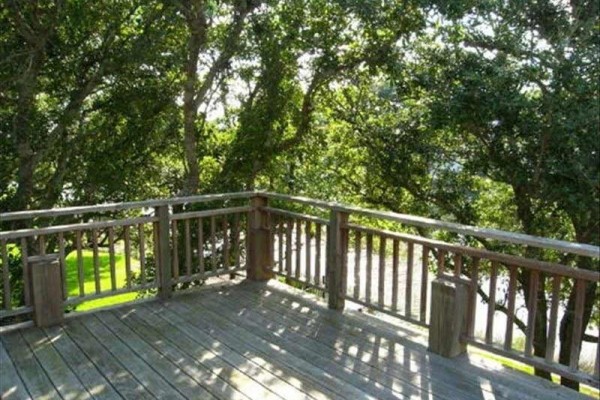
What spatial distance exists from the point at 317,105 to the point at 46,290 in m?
3.89

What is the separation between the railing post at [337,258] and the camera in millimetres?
4445

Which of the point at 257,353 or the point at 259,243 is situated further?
the point at 259,243

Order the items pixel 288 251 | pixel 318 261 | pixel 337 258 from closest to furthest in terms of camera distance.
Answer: pixel 337 258 < pixel 318 261 < pixel 288 251

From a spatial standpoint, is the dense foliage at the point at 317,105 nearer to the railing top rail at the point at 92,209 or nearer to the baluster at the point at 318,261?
the baluster at the point at 318,261

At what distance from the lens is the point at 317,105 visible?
21.6ft

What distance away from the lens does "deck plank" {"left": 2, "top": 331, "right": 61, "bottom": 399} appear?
9.99 feet

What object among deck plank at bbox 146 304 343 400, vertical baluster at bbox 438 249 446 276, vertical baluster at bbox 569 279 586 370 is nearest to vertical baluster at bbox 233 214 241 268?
deck plank at bbox 146 304 343 400

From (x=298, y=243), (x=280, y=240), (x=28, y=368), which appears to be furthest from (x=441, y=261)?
(x=28, y=368)

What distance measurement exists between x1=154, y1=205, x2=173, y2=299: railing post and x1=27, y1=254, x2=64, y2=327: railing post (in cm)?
92

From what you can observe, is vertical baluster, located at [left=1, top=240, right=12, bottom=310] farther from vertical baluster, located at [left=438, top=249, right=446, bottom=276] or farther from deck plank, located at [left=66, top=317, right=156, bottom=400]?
vertical baluster, located at [left=438, top=249, right=446, bottom=276]

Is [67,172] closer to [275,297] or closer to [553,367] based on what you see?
[275,297]

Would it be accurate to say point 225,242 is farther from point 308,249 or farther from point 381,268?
point 381,268

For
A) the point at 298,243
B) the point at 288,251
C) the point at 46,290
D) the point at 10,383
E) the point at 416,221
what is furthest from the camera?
the point at 288,251

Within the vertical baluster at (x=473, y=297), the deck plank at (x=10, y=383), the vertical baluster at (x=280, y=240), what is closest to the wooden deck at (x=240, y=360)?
the deck plank at (x=10, y=383)
